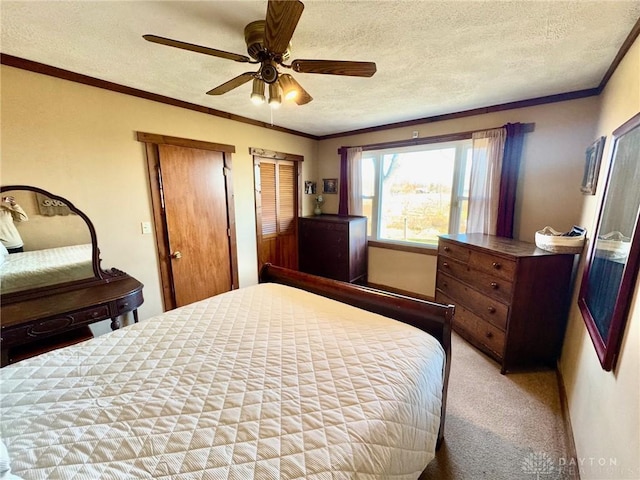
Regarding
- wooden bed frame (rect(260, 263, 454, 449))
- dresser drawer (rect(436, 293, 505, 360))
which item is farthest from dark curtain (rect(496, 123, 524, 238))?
wooden bed frame (rect(260, 263, 454, 449))

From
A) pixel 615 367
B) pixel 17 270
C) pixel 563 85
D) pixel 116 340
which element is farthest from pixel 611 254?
pixel 17 270

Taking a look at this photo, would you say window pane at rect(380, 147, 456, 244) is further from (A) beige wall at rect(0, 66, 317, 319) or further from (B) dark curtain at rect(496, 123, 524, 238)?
(A) beige wall at rect(0, 66, 317, 319)

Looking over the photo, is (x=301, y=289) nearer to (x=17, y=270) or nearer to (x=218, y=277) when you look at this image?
(x=218, y=277)

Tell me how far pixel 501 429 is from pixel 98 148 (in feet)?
12.2

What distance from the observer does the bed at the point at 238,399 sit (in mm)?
787

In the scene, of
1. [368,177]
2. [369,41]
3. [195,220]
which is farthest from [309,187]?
[369,41]

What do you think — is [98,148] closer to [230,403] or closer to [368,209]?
[230,403]

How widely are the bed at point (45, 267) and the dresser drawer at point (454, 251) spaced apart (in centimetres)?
335

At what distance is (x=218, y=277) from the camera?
326cm

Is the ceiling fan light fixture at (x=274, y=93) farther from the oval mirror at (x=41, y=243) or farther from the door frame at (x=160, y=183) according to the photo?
the oval mirror at (x=41, y=243)

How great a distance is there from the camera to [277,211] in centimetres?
393

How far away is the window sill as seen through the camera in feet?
11.4

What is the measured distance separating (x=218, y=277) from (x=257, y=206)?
107 cm

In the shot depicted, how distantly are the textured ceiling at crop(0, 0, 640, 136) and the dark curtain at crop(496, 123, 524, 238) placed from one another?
37cm
